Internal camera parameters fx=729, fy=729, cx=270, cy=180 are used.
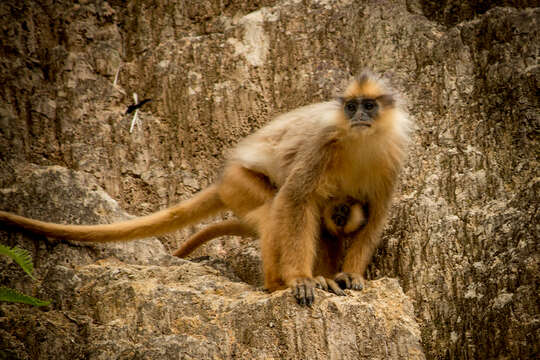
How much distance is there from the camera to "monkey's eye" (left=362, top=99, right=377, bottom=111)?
5180 mm

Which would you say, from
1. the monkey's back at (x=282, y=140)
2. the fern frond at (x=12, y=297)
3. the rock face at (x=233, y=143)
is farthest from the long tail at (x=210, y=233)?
the fern frond at (x=12, y=297)

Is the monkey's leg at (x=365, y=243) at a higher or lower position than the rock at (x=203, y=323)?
higher

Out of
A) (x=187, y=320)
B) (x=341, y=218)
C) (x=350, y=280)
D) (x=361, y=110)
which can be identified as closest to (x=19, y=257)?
(x=187, y=320)

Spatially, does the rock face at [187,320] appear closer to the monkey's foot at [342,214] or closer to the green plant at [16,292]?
the green plant at [16,292]

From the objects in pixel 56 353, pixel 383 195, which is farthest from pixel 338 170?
pixel 56 353

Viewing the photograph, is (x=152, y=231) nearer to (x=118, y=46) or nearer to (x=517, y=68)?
(x=118, y=46)

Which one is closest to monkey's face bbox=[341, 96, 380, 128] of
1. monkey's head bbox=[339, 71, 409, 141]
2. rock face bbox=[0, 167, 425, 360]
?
monkey's head bbox=[339, 71, 409, 141]

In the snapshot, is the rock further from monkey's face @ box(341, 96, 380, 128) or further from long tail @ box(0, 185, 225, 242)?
monkey's face @ box(341, 96, 380, 128)

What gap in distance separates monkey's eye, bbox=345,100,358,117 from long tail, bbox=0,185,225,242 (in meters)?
1.21

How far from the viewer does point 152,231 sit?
527 centimetres

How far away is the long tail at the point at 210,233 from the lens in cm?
568

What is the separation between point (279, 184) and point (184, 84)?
1639 mm

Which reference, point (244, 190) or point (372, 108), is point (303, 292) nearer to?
point (244, 190)

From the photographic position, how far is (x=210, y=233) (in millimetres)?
5699
